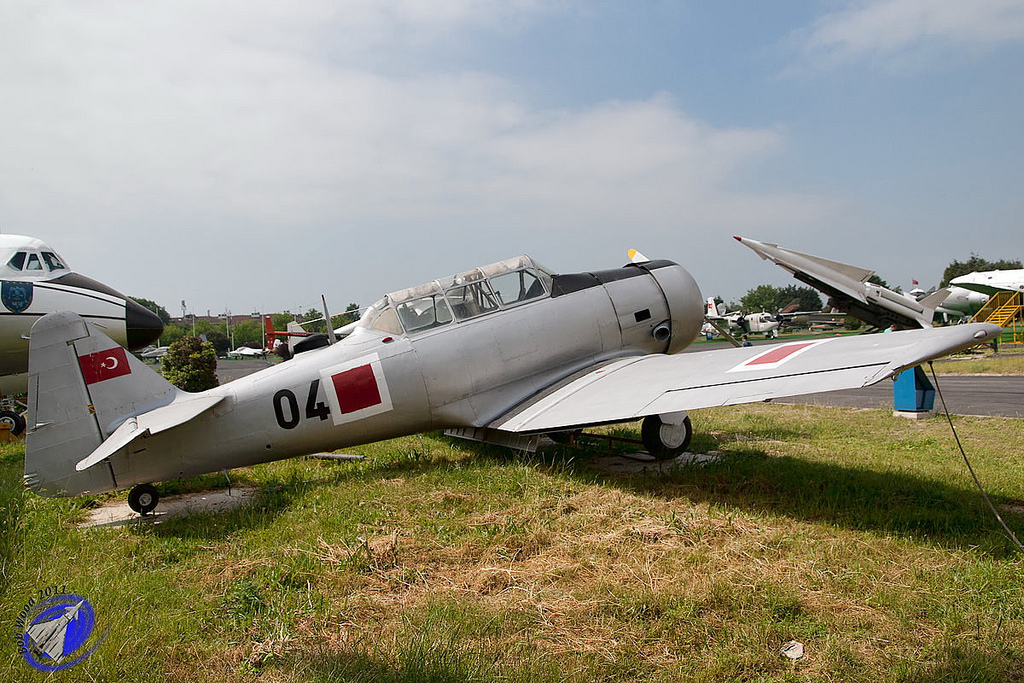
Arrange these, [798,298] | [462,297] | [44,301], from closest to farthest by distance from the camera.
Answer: [462,297] → [44,301] → [798,298]

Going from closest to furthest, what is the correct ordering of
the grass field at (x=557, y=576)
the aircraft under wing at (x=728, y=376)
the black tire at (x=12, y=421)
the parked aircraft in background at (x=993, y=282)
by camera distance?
the grass field at (x=557, y=576)
the aircraft under wing at (x=728, y=376)
the black tire at (x=12, y=421)
the parked aircraft in background at (x=993, y=282)

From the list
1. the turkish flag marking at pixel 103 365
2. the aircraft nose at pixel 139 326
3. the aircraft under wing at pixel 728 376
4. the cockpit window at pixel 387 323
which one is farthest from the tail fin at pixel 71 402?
the aircraft nose at pixel 139 326

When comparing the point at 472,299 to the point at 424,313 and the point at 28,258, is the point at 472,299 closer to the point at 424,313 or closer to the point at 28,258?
the point at 424,313

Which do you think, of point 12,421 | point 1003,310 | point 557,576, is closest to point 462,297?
point 557,576

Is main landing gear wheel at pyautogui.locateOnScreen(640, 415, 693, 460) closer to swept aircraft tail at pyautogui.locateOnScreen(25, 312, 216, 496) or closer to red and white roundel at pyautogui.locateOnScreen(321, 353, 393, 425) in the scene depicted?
red and white roundel at pyautogui.locateOnScreen(321, 353, 393, 425)

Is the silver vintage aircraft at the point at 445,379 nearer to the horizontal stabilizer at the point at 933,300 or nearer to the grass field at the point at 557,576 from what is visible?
the grass field at the point at 557,576

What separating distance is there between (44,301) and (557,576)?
9.70m

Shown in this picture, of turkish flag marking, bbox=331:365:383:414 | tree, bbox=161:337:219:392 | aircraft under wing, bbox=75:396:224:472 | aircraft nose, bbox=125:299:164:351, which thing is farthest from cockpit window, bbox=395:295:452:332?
tree, bbox=161:337:219:392

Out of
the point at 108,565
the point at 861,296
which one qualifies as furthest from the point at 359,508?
the point at 861,296

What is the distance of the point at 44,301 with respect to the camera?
930 centimetres

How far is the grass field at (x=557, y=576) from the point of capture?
2.75 metres

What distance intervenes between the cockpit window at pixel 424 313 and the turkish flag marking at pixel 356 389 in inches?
30.8

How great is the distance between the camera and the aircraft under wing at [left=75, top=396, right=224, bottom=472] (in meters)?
4.66

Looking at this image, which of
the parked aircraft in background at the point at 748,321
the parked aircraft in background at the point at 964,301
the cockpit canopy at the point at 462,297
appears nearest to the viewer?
the cockpit canopy at the point at 462,297
